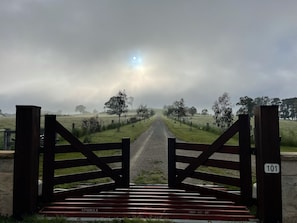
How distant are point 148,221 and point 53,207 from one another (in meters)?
1.81

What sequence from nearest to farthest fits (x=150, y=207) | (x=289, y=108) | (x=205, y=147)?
1. (x=150, y=207)
2. (x=205, y=147)
3. (x=289, y=108)

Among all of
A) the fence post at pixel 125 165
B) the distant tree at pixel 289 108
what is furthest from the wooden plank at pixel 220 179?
the distant tree at pixel 289 108

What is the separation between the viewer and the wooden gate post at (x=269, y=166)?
12.8 ft

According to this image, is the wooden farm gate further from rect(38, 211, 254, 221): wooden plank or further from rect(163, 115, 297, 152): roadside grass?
rect(163, 115, 297, 152): roadside grass

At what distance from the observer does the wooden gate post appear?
3896mm

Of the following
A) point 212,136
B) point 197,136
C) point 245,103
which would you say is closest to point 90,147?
point 197,136

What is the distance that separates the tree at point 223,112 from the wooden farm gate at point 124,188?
67.4 ft

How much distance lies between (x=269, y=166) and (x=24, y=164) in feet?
12.9

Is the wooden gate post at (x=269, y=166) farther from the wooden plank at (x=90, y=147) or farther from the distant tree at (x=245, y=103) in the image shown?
the distant tree at (x=245, y=103)

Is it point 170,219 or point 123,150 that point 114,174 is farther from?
point 170,219

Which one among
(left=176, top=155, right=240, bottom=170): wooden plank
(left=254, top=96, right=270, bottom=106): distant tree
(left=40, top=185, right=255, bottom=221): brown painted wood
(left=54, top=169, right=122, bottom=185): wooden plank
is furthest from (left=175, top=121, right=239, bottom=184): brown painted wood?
(left=254, top=96, right=270, bottom=106): distant tree

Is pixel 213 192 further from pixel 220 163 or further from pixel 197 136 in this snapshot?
pixel 197 136

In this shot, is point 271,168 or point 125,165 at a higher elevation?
point 271,168

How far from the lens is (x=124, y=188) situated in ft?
18.7
